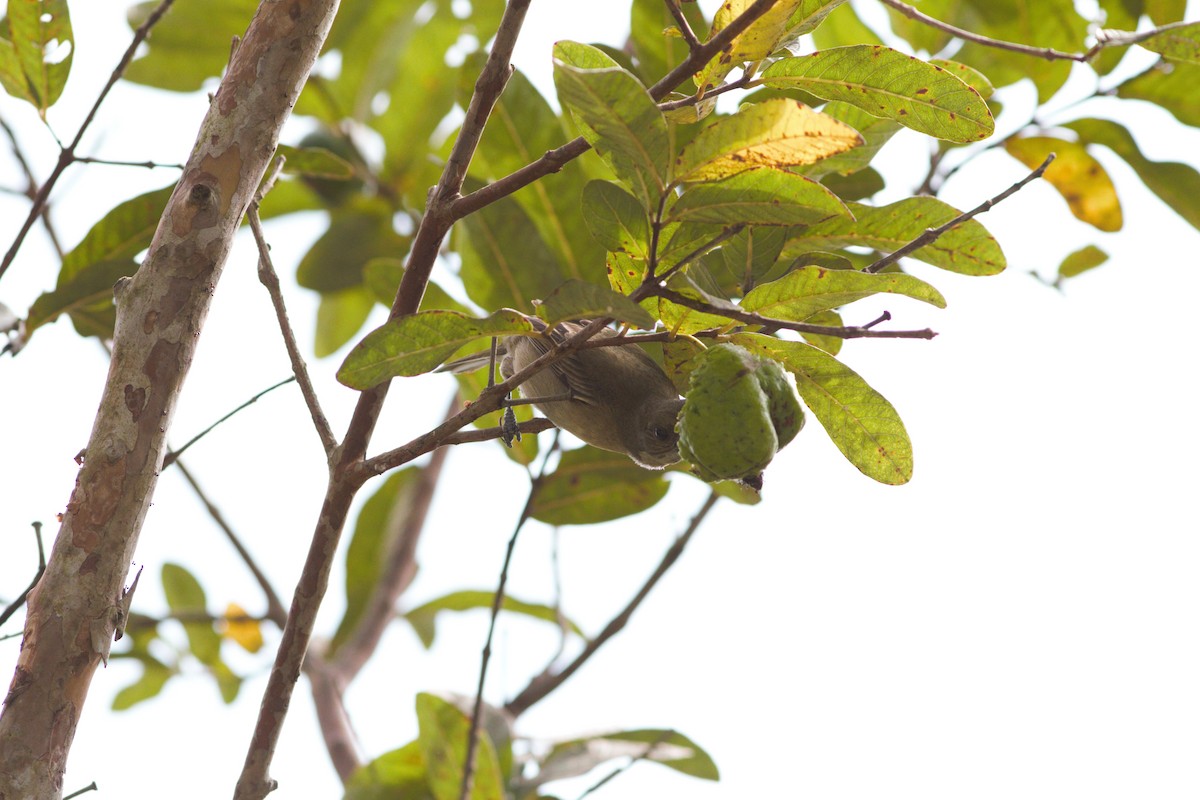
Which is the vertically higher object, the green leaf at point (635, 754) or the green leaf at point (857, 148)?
the green leaf at point (857, 148)

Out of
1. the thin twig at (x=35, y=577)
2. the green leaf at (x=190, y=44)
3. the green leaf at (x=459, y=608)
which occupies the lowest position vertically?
the thin twig at (x=35, y=577)

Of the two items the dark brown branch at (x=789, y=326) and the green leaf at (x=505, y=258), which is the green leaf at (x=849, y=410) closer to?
the dark brown branch at (x=789, y=326)

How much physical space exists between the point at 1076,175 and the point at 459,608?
2.40m

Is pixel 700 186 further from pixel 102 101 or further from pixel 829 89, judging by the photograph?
pixel 102 101

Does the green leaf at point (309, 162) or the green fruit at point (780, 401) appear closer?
the green fruit at point (780, 401)

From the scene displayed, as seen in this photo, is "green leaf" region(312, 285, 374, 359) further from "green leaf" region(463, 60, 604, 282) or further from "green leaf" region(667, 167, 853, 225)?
"green leaf" region(667, 167, 853, 225)

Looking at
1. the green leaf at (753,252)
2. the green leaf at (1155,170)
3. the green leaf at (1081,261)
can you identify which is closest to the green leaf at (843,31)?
the green leaf at (1155,170)

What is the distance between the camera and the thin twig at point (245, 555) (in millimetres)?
2629

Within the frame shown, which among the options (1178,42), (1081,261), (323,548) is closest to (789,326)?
(323,548)

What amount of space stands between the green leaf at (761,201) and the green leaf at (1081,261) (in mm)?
2052

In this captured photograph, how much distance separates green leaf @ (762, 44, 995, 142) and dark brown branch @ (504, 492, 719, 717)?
4.25 feet

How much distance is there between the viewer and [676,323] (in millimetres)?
1457

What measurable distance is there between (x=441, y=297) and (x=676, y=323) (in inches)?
49.7

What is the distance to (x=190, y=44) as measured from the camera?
3379 millimetres
